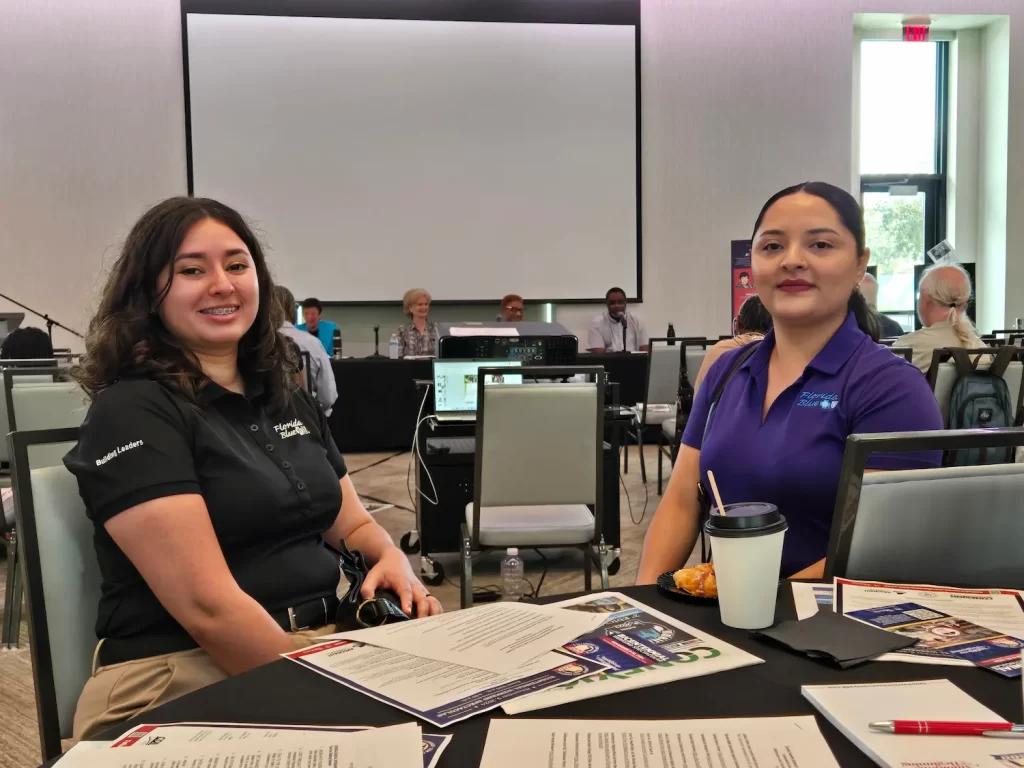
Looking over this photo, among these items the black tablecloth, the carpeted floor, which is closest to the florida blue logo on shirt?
the carpeted floor

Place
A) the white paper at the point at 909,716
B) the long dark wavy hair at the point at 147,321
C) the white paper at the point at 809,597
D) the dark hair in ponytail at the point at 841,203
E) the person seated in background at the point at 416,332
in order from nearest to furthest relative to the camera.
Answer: the white paper at the point at 909,716
the white paper at the point at 809,597
the long dark wavy hair at the point at 147,321
the dark hair in ponytail at the point at 841,203
the person seated in background at the point at 416,332

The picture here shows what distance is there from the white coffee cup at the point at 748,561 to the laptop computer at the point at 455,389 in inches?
99.3

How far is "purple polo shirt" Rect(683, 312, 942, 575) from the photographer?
1.43 meters

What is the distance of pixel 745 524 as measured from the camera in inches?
36.2

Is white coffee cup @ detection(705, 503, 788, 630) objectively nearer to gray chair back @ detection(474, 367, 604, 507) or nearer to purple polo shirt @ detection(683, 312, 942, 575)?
purple polo shirt @ detection(683, 312, 942, 575)

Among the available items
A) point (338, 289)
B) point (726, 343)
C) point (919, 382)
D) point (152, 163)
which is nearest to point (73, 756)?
point (919, 382)

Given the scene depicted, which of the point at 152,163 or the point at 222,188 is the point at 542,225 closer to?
the point at 222,188

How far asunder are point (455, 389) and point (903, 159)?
808 cm

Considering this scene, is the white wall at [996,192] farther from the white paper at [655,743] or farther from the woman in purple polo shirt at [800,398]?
the white paper at [655,743]

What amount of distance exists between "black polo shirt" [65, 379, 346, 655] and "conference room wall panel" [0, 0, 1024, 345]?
7087 millimetres

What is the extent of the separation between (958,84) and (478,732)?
10.7 meters

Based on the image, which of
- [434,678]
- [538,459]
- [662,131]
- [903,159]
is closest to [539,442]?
[538,459]

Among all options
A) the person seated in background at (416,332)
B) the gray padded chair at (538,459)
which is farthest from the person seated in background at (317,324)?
the gray padded chair at (538,459)

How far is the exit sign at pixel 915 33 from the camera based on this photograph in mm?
9141
